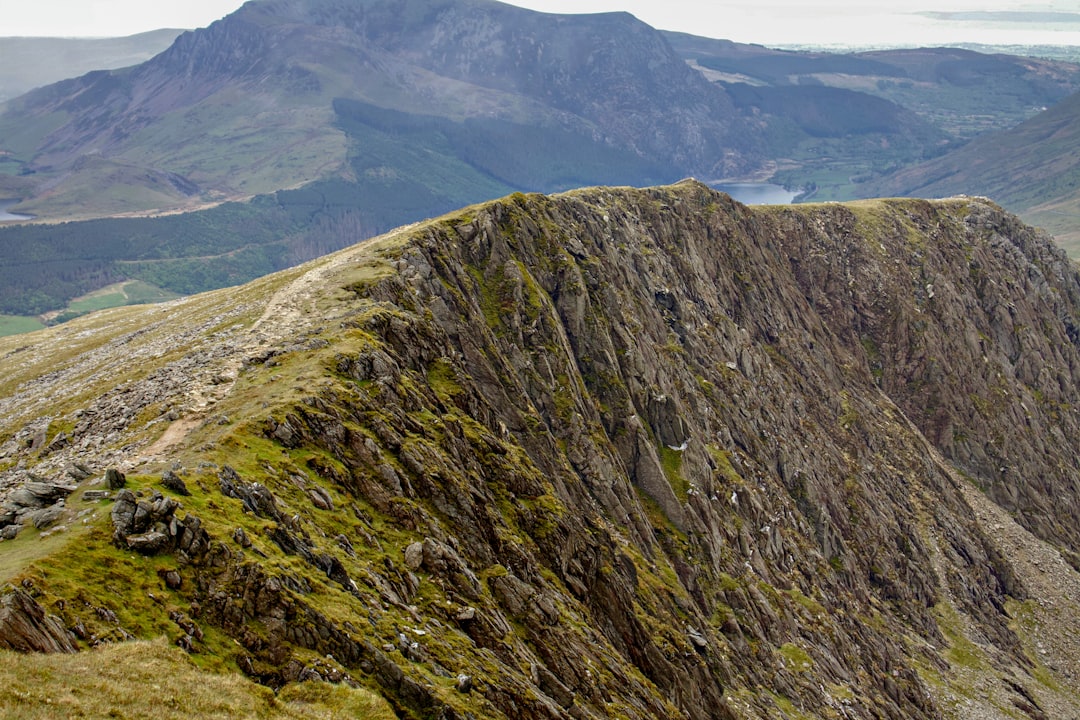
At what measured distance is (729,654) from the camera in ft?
244

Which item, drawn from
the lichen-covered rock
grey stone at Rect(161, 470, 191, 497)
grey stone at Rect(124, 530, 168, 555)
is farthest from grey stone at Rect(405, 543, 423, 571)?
the lichen-covered rock

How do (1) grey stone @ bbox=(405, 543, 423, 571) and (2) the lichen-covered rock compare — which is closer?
(2) the lichen-covered rock

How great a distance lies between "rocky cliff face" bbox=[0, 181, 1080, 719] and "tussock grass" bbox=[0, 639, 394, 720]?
1635mm

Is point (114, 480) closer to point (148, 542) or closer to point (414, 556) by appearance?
point (148, 542)

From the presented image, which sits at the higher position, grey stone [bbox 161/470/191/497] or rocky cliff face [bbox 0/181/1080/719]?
grey stone [bbox 161/470/191/497]

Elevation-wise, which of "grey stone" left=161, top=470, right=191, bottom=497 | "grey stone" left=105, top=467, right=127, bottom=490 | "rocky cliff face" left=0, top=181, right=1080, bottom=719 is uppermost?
"grey stone" left=105, top=467, right=127, bottom=490

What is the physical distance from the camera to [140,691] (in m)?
24.9

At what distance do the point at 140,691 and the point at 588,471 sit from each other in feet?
177

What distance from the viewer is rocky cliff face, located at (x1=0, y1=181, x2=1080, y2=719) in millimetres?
34750

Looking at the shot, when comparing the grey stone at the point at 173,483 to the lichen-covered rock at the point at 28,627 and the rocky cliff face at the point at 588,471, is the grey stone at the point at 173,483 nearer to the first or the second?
the rocky cliff face at the point at 588,471

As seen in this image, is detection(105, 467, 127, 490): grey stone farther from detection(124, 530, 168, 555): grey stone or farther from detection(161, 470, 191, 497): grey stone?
detection(124, 530, 168, 555): grey stone

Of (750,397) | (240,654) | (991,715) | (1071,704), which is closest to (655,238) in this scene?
(750,397)

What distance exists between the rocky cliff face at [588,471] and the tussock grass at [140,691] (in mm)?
1635

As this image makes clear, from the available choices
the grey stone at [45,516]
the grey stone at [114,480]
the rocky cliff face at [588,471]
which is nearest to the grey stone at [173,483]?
the rocky cliff face at [588,471]
